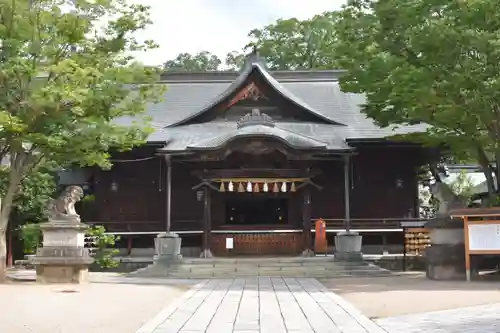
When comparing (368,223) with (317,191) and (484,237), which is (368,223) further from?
(484,237)

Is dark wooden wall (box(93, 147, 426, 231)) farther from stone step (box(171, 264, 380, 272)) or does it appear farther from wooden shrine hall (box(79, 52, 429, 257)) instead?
stone step (box(171, 264, 380, 272))

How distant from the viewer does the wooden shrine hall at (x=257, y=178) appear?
20.2 m

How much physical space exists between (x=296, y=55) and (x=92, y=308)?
132ft

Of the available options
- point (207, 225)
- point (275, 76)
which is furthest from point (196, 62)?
point (207, 225)

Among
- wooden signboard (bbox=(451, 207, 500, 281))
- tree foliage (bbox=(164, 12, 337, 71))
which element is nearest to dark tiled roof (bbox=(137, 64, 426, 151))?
wooden signboard (bbox=(451, 207, 500, 281))

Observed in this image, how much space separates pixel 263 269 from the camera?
17.8 m

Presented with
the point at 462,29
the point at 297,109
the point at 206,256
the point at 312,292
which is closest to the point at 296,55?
the point at 297,109

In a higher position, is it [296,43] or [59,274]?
[296,43]

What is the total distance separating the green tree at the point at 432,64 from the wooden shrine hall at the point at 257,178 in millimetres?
3946

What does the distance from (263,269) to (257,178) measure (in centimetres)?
379

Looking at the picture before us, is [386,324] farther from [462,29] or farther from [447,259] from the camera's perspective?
[462,29]

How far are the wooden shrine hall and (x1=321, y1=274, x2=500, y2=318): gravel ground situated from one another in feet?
18.1

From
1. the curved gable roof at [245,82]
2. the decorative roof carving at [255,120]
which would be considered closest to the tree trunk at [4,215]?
the decorative roof carving at [255,120]

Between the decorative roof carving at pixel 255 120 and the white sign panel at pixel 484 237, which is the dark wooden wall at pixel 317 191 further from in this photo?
the white sign panel at pixel 484 237
